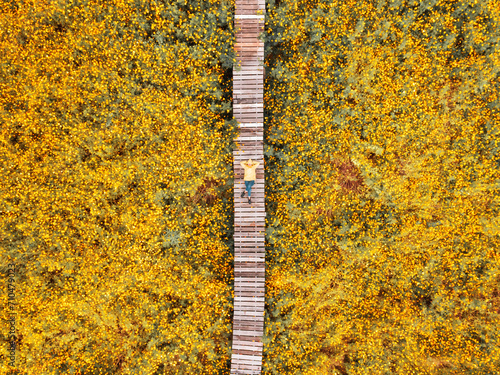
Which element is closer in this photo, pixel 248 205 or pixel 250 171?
pixel 250 171

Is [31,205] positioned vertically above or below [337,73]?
below

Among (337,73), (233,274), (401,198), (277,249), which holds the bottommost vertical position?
(233,274)

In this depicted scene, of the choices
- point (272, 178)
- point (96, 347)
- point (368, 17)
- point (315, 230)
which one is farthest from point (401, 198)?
point (96, 347)

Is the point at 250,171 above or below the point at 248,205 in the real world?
above

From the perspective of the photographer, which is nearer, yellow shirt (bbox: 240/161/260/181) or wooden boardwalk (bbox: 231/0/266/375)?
yellow shirt (bbox: 240/161/260/181)

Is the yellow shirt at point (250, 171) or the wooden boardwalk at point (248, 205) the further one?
the wooden boardwalk at point (248, 205)

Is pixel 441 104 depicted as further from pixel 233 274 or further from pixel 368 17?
pixel 233 274

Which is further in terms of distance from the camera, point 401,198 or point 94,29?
point 401,198
